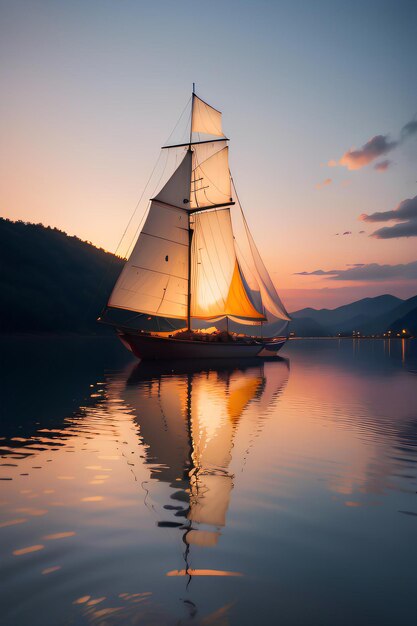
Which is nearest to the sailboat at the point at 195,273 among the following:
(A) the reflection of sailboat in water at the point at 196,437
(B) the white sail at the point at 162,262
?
(B) the white sail at the point at 162,262

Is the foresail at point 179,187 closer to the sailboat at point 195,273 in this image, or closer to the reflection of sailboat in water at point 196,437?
the sailboat at point 195,273

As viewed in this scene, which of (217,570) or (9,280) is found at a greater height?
(9,280)

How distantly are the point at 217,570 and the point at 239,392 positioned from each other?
26748mm

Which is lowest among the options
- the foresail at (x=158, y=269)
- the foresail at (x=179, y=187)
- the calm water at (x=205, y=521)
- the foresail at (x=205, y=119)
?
the calm water at (x=205, y=521)

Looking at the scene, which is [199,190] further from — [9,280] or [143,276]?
[9,280]

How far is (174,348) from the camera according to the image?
60250mm

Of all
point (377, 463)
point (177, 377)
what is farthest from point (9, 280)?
point (377, 463)

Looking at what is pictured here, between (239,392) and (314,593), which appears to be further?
(239,392)

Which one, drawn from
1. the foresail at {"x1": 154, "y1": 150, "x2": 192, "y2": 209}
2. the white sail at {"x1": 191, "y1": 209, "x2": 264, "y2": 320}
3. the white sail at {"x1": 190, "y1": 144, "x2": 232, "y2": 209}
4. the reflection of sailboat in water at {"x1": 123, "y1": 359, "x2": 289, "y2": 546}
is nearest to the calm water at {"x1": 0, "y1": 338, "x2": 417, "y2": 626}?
the reflection of sailboat in water at {"x1": 123, "y1": 359, "x2": 289, "y2": 546}

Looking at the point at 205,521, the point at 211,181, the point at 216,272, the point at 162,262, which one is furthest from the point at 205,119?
the point at 205,521

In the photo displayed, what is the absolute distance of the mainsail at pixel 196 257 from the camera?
57094mm

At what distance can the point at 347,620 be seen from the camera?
20.2ft

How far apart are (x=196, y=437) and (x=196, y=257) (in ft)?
159

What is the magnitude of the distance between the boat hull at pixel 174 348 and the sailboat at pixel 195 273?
12cm
